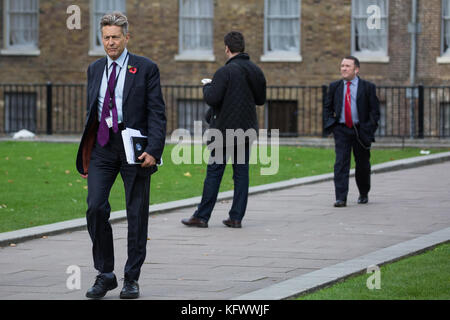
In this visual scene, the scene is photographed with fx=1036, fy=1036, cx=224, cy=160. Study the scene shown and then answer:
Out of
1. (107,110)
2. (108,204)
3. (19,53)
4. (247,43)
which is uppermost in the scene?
(247,43)

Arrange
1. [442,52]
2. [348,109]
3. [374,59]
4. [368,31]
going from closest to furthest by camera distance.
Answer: [348,109], [442,52], [374,59], [368,31]

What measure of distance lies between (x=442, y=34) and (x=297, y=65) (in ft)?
12.2

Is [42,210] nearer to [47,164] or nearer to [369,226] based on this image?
[369,226]

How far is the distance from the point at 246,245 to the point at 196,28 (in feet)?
58.8

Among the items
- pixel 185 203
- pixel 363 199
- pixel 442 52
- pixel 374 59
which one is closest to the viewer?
pixel 185 203

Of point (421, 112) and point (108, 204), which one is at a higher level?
point (421, 112)

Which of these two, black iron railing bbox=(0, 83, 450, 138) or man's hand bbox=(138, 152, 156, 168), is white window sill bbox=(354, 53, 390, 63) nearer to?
black iron railing bbox=(0, 83, 450, 138)

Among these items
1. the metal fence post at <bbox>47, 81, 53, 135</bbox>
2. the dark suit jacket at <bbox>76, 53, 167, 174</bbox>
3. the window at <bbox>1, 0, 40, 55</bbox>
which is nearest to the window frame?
the metal fence post at <bbox>47, 81, 53, 135</bbox>

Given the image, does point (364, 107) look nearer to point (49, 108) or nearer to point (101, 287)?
point (101, 287)

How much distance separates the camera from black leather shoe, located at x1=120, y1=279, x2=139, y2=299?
728cm

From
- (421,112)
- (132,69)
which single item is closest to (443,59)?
(421,112)

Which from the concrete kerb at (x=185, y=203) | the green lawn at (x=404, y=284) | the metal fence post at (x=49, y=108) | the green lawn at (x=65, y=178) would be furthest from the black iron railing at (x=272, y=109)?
the green lawn at (x=404, y=284)

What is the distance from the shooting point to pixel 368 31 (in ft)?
86.3

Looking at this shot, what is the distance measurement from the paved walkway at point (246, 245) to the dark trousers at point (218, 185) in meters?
0.20
